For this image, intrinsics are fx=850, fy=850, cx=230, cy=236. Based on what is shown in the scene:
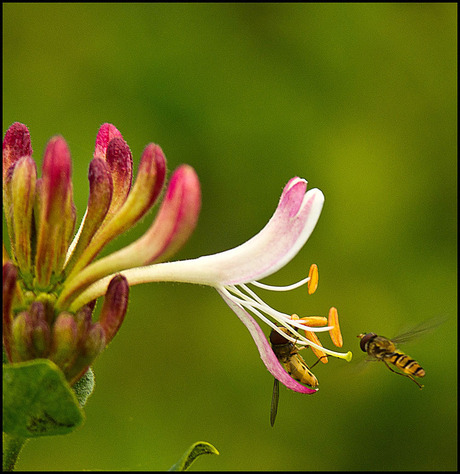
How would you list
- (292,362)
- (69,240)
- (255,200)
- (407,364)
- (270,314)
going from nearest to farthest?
1. (69,240)
2. (270,314)
3. (292,362)
4. (407,364)
5. (255,200)

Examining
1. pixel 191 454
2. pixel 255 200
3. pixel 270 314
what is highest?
pixel 255 200

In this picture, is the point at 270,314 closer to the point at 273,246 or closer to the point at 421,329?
the point at 273,246

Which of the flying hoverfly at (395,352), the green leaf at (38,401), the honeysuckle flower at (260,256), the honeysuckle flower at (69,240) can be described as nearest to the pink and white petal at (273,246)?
the honeysuckle flower at (260,256)

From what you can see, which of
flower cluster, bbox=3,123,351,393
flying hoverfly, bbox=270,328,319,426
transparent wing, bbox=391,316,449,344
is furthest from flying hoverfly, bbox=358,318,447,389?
flower cluster, bbox=3,123,351,393

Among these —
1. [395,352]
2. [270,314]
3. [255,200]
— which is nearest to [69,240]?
[270,314]

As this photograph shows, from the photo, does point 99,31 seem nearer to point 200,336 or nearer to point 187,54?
point 187,54
